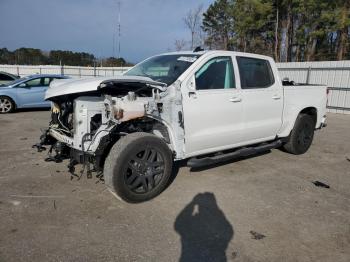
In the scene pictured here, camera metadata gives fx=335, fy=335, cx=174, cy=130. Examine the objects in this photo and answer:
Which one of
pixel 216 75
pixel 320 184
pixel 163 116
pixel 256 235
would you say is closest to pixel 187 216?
pixel 256 235

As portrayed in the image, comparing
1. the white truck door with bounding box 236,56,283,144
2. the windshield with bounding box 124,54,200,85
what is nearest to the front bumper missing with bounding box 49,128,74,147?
the windshield with bounding box 124,54,200,85

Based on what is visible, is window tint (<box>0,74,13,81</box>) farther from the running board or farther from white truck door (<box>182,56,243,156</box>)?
the running board

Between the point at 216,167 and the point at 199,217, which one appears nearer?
the point at 199,217

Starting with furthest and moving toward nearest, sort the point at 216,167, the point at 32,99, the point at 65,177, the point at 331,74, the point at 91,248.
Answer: the point at 331,74, the point at 32,99, the point at 216,167, the point at 65,177, the point at 91,248

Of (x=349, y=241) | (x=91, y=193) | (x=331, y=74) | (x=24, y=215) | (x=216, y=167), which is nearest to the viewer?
(x=349, y=241)

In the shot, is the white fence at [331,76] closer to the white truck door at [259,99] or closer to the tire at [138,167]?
the white truck door at [259,99]

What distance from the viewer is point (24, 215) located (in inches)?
155

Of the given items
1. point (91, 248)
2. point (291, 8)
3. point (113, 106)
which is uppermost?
point (291, 8)

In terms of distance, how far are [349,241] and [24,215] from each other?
3.65 metres

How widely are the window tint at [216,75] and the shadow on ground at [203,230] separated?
5.40ft

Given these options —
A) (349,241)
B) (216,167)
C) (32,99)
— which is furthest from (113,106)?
(32,99)

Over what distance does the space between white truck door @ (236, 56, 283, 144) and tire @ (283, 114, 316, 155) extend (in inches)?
26.8

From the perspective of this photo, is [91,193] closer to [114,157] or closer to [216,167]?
[114,157]

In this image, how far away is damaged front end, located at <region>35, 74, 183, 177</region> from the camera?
4.16m
